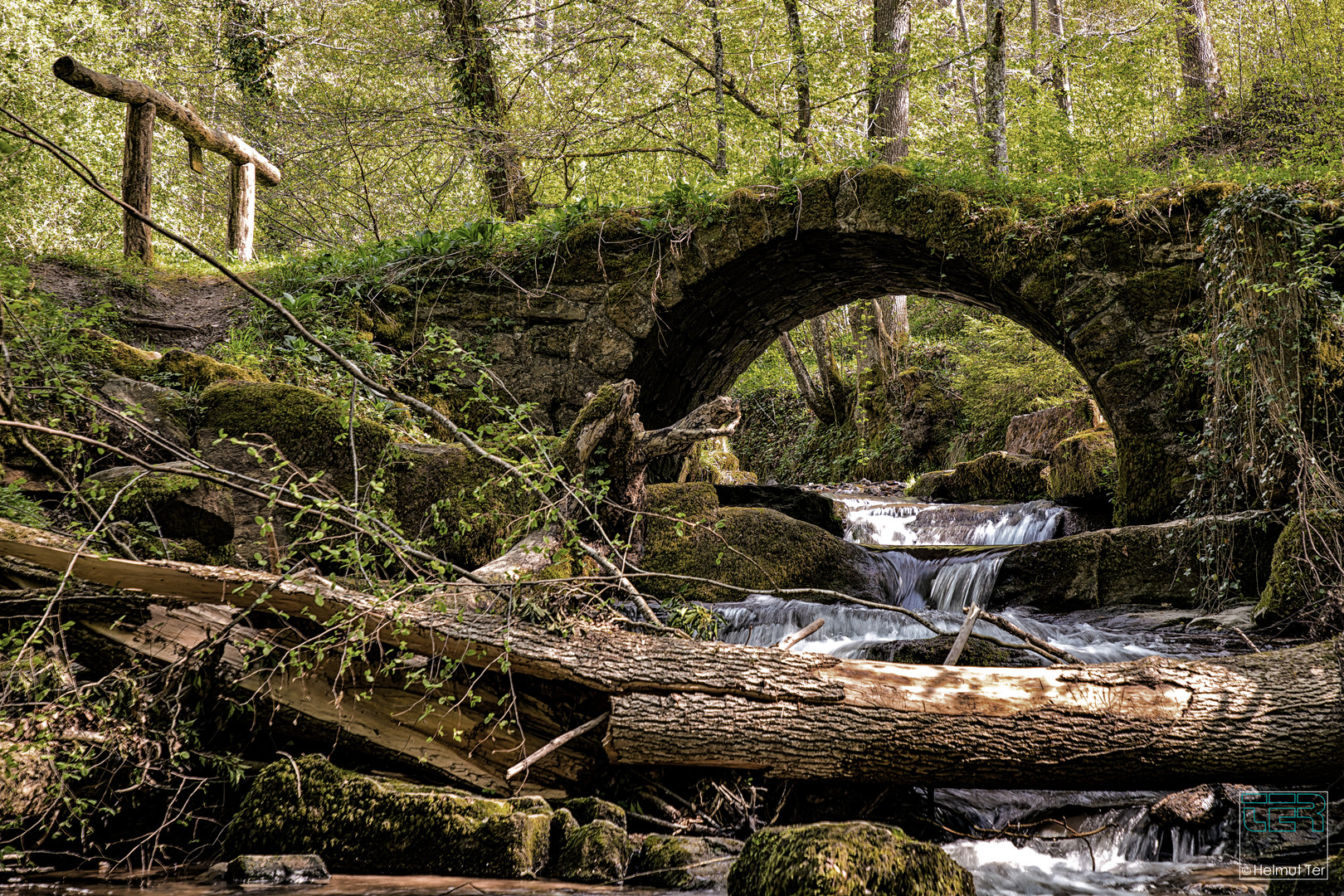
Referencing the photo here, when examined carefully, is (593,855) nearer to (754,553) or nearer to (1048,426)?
(754,553)

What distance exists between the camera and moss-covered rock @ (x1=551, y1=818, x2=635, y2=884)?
9.05 ft

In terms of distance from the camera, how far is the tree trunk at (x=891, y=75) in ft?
36.6

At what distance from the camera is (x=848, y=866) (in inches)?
89.5

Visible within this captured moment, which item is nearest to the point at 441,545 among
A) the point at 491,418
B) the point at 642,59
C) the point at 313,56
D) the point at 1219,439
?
the point at 491,418

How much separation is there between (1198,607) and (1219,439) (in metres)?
1.24

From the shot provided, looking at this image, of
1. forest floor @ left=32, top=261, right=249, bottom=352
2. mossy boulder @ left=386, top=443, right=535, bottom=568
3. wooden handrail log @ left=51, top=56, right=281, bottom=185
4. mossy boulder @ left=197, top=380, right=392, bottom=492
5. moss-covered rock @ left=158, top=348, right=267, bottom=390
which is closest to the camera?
mossy boulder @ left=197, top=380, right=392, bottom=492

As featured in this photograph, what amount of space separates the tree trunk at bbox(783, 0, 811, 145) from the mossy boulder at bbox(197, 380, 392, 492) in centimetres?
763

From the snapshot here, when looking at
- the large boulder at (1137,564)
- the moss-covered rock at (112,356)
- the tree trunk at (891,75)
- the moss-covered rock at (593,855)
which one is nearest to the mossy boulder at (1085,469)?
the large boulder at (1137,564)

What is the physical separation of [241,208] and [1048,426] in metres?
12.0

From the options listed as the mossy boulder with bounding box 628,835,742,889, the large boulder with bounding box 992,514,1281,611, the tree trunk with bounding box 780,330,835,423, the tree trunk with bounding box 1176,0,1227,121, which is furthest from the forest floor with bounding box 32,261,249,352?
the tree trunk with bounding box 1176,0,1227,121

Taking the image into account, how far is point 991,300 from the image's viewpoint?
8102mm

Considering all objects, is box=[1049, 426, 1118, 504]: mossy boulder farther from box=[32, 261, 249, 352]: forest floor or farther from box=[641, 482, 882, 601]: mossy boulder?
box=[32, 261, 249, 352]: forest floor

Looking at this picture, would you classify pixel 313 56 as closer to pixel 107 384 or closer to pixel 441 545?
pixel 107 384

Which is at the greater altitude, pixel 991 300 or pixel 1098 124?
pixel 1098 124
